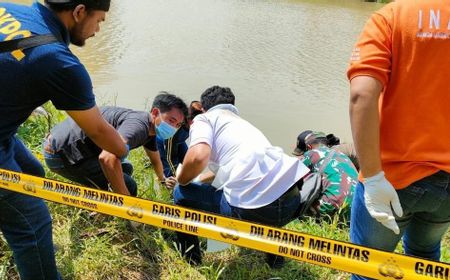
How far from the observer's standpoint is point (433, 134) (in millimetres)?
1556

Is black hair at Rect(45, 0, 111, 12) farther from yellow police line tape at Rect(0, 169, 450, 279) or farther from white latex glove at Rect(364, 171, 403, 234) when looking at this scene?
white latex glove at Rect(364, 171, 403, 234)

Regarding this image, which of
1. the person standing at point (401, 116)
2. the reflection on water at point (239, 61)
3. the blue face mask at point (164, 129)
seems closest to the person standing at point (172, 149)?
the blue face mask at point (164, 129)

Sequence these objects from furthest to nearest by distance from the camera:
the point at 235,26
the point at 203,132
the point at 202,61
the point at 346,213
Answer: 1. the point at 235,26
2. the point at 202,61
3. the point at 346,213
4. the point at 203,132

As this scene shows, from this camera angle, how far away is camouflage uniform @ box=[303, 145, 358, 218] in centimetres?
340

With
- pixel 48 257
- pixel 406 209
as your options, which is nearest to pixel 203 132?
pixel 48 257

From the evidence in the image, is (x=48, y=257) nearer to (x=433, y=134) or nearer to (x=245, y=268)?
(x=245, y=268)

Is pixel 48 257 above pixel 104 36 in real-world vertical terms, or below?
above

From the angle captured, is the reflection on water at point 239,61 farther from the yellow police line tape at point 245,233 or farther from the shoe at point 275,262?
the yellow police line tape at point 245,233

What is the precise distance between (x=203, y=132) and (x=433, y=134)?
1.27 m

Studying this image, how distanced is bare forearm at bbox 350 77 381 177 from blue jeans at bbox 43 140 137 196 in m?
1.80

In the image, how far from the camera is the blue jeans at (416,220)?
161 centimetres

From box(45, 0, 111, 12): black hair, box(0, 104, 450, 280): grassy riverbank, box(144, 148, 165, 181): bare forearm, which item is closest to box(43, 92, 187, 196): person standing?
box(0, 104, 450, 280): grassy riverbank

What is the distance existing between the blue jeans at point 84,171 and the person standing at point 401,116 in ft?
5.93

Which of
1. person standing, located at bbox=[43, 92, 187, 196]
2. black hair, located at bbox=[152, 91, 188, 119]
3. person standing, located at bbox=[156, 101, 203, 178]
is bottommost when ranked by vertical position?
person standing, located at bbox=[156, 101, 203, 178]
